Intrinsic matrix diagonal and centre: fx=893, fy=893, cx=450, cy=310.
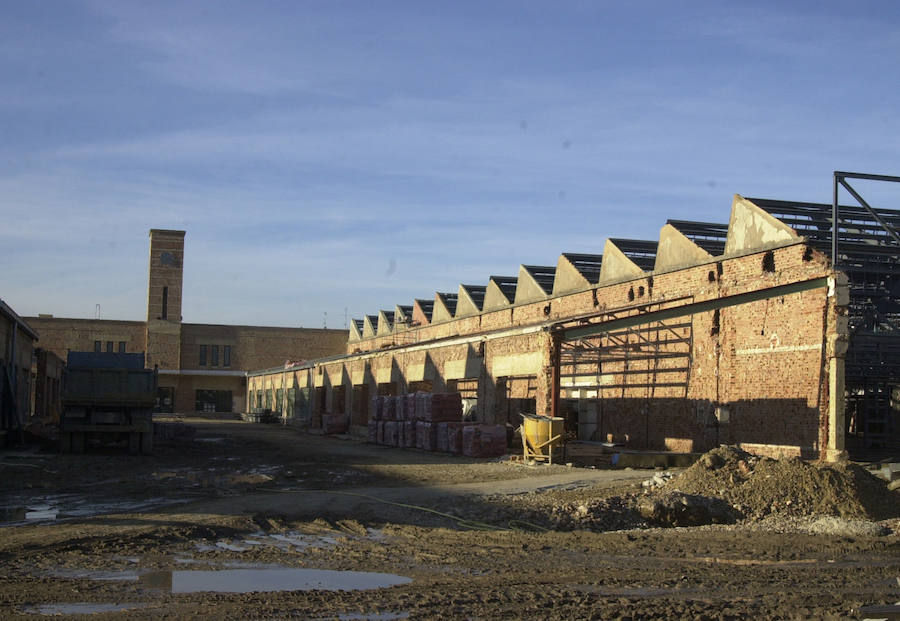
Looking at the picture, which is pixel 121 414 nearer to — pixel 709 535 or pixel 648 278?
pixel 648 278

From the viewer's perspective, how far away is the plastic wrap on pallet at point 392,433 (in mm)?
31328

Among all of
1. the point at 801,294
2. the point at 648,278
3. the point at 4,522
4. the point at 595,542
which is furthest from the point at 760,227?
the point at 4,522

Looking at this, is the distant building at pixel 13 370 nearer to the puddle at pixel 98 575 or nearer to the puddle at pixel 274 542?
the puddle at pixel 274 542

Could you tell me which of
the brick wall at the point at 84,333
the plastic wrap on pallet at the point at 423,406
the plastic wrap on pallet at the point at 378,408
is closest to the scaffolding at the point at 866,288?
the plastic wrap on pallet at the point at 423,406

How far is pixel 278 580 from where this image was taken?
341 inches

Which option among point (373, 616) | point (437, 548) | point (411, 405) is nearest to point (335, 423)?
point (411, 405)

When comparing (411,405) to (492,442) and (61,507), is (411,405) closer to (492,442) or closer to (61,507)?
(492,442)

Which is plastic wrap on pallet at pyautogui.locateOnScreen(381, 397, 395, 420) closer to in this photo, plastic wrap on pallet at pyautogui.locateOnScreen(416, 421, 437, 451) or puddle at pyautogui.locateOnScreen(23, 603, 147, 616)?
plastic wrap on pallet at pyautogui.locateOnScreen(416, 421, 437, 451)

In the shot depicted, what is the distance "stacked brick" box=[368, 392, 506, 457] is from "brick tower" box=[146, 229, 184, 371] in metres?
35.2

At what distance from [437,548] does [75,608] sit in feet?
14.4

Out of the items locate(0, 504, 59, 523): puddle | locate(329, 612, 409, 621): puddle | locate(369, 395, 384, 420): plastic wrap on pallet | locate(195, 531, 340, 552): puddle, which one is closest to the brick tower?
locate(369, 395, 384, 420): plastic wrap on pallet

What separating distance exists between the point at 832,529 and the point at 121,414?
18.5m

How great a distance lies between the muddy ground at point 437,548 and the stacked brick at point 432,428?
550 centimetres

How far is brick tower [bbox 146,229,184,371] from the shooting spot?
65188 mm
